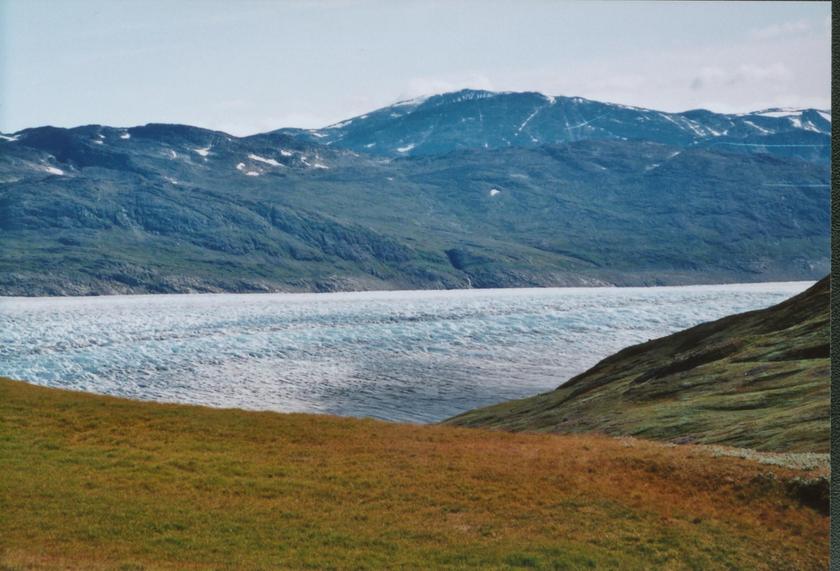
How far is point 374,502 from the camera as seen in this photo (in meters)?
36.3

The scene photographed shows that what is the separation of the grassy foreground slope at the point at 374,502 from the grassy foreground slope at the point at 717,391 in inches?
421

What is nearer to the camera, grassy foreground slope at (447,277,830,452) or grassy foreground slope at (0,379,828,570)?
grassy foreground slope at (0,379,828,570)

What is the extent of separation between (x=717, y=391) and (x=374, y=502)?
43.8m

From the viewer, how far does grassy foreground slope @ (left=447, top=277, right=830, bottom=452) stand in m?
54.6

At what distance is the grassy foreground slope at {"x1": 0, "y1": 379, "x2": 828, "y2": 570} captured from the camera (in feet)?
99.1

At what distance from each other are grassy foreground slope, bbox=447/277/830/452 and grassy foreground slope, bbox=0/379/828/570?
35.1 ft

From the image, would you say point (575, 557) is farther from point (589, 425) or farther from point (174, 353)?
point (174, 353)

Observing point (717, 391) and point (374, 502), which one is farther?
point (717, 391)

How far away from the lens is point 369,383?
14900 cm

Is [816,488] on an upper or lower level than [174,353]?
upper

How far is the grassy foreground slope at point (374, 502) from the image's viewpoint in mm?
30203

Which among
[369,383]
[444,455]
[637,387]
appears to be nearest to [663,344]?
[637,387]

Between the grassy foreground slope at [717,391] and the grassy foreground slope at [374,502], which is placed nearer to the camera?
the grassy foreground slope at [374,502]

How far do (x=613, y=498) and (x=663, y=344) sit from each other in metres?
78.3
